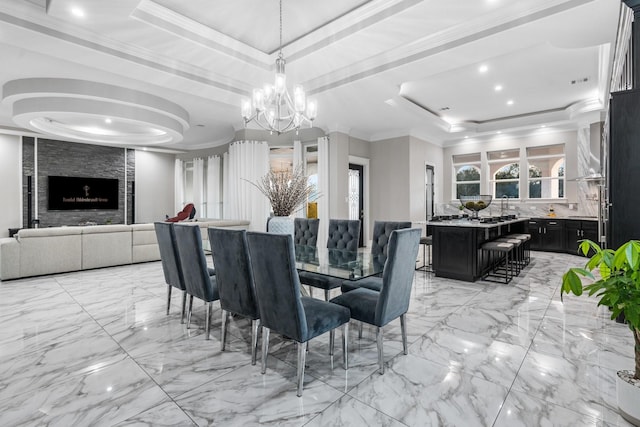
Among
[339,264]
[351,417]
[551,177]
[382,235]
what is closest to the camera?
[351,417]

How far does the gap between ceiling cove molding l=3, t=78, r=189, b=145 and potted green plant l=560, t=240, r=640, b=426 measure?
19.3 ft

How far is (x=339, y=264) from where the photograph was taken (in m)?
2.47

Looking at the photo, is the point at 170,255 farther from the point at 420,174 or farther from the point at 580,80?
the point at 580,80

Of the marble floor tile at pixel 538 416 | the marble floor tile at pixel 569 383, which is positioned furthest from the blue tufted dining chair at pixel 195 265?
the marble floor tile at pixel 569 383

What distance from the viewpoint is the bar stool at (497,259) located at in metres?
4.35

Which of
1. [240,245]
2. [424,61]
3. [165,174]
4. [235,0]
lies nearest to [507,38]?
[424,61]

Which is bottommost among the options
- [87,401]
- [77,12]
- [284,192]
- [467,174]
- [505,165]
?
[87,401]

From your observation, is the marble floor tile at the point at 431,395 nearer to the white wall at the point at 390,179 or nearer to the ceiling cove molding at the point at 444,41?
the ceiling cove molding at the point at 444,41

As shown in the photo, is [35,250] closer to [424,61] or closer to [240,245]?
[240,245]

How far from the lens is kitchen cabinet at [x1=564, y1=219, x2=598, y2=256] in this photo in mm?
6398

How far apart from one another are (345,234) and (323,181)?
11.9 feet

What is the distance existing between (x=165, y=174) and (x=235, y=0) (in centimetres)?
805

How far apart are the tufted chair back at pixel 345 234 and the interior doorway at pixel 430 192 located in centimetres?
546

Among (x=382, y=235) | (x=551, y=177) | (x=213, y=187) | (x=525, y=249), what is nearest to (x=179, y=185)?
(x=213, y=187)
